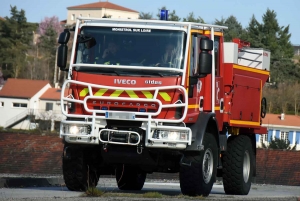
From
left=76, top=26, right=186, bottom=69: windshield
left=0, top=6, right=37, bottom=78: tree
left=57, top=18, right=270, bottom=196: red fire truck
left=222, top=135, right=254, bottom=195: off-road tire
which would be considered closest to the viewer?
left=57, top=18, right=270, bottom=196: red fire truck

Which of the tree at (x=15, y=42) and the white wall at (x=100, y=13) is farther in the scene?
the white wall at (x=100, y=13)

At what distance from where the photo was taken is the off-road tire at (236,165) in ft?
55.2

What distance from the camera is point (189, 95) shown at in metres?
14.0

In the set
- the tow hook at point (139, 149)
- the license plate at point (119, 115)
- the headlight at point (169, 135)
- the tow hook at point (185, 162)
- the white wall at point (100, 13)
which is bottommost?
the tow hook at point (185, 162)

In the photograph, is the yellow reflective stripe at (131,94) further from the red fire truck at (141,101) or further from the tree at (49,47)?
the tree at (49,47)

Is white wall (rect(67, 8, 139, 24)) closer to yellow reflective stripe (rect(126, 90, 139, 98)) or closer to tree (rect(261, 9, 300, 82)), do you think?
tree (rect(261, 9, 300, 82))

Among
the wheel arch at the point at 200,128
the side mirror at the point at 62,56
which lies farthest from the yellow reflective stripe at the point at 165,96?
the side mirror at the point at 62,56

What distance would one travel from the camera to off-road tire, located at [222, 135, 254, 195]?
16.8 meters

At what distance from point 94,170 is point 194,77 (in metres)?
2.78

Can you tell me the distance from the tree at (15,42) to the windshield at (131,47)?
384 feet

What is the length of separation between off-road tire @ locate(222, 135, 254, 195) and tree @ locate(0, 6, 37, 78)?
114843mm

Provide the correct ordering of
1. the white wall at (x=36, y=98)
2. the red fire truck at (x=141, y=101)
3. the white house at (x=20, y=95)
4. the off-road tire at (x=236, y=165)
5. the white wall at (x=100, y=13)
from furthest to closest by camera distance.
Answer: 1. the white wall at (x=100, y=13)
2. the white wall at (x=36, y=98)
3. the white house at (x=20, y=95)
4. the off-road tire at (x=236, y=165)
5. the red fire truck at (x=141, y=101)

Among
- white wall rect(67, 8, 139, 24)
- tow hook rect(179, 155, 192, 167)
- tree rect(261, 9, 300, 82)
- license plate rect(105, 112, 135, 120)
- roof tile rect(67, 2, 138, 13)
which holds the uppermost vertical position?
roof tile rect(67, 2, 138, 13)

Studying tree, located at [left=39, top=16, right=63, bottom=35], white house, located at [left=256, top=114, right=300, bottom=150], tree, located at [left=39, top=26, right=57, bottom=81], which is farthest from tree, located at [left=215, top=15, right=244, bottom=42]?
tree, located at [left=39, top=16, right=63, bottom=35]
